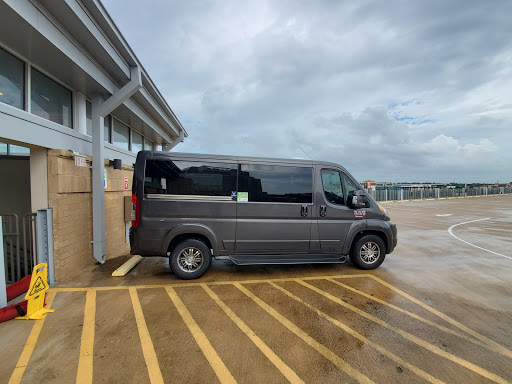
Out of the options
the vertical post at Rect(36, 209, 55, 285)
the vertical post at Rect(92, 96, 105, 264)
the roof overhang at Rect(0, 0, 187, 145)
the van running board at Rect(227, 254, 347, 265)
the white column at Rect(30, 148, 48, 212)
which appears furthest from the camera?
the vertical post at Rect(92, 96, 105, 264)

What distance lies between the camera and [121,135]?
27.3 feet

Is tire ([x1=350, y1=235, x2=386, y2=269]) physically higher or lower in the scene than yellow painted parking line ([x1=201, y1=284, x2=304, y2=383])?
higher

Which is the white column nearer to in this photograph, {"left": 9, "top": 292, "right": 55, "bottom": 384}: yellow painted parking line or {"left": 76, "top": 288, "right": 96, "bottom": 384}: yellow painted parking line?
{"left": 76, "top": 288, "right": 96, "bottom": 384}: yellow painted parking line

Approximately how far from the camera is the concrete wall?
4562 mm

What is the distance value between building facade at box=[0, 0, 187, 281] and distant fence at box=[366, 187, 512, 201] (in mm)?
23928

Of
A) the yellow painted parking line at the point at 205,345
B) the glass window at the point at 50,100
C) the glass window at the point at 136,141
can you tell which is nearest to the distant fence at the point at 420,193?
the glass window at the point at 136,141

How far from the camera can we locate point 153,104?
26.2ft

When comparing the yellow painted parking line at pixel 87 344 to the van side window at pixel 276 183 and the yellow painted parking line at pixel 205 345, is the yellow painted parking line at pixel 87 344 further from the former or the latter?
the van side window at pixel 276 183

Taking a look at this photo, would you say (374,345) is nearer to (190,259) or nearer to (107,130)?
(190,259)

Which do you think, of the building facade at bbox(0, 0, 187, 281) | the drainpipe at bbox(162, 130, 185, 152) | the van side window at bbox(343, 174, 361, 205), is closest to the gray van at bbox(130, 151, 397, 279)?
the van side window at bbox(343, 174, 361, 205)

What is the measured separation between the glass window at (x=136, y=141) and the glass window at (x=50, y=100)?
150 inches

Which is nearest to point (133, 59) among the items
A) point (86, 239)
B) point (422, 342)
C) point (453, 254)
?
point (86, 239)

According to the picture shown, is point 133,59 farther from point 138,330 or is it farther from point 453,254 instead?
point 453,254

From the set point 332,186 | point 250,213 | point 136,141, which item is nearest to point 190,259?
point 250,213
